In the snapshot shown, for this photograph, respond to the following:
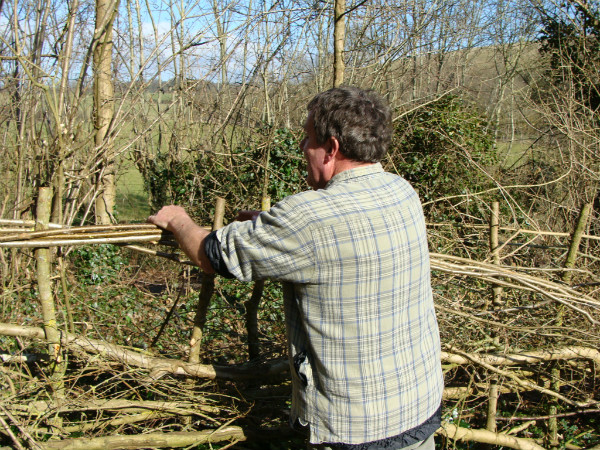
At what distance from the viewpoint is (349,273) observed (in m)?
1.55

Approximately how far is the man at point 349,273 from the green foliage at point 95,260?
5265mm

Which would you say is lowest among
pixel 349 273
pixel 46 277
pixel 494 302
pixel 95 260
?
pixel 95 260

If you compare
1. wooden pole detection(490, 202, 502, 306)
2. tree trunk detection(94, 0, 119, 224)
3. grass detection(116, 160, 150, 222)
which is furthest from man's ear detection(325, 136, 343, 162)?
grass detection(116, 160, 150, 222)

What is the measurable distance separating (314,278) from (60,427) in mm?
1515

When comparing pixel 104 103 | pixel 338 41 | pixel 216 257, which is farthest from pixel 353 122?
pixel 338 41

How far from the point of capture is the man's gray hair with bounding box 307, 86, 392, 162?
5.35 ft

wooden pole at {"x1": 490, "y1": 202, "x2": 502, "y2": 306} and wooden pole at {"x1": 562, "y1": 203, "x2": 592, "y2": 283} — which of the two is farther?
wooden pole at {"x1": 562, "y1": 203, "x2": 592, "y2": 283}

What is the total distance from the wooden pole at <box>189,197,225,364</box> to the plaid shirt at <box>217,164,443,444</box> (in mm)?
701

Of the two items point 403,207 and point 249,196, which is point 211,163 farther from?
point 403,207

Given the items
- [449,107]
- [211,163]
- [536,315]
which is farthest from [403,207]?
[449,107]

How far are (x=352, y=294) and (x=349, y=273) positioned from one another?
73mm

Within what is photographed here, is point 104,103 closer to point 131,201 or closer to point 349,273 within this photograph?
point 349,273

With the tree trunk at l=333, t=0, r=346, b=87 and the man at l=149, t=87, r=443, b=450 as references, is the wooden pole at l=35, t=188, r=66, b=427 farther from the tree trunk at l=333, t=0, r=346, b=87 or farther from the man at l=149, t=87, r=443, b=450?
the tree trunk at l=333, t=0, r=346, b=87

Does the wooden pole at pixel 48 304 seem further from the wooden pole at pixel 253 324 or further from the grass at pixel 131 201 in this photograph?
the grass at pixel 131 201
